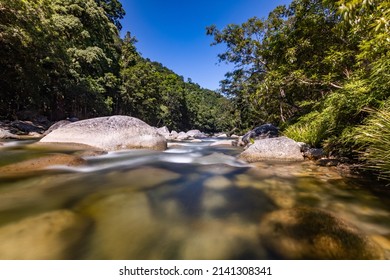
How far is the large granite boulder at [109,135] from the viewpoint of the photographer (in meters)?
8.37

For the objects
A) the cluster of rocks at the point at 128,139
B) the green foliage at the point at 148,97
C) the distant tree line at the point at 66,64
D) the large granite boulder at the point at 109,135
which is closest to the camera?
the cluster of rocks at the point at 128,139

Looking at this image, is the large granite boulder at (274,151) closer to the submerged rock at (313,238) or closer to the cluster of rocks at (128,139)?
the cluster of rocks at (128,139)

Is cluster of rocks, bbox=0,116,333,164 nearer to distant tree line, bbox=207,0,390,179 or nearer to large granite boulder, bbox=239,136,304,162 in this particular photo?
large granite boulder, bbox=239,136,304,162

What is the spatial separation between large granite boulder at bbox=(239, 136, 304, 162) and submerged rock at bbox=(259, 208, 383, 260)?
405 cm

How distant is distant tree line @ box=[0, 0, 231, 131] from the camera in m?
12.9

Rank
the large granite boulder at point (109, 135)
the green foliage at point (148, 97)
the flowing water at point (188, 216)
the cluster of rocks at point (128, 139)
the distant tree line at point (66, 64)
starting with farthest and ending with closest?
the green foliage at point (148, 97) < the distant tree line at point (66, 64) < the large granite boulder at point (109, 135) < the cluster of rocks at point (128, 139) < the flowing water at point (188, 216)

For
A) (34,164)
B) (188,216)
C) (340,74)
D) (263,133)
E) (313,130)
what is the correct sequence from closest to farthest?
(188,216) < (34,164) < (340,74) < (313,130) < (263,133)

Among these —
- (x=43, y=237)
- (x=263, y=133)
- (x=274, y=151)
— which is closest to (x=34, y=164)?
(x=43, y=237)

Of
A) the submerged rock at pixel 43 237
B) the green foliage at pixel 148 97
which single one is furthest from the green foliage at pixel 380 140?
the green foliage at pixel 148 97

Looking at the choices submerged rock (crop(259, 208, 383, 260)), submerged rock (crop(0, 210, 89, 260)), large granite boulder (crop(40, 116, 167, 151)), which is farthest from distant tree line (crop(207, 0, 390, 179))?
large granite boulder (crop(40, 116, 167, 151))

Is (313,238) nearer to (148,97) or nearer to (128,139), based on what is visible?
(128,139)

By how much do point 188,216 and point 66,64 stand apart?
19651 mm

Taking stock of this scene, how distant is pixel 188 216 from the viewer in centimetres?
273

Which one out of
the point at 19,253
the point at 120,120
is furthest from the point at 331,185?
the point at 120,120
